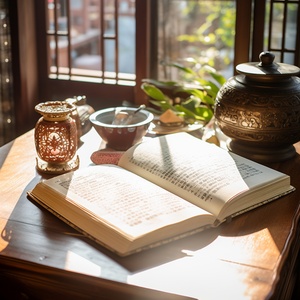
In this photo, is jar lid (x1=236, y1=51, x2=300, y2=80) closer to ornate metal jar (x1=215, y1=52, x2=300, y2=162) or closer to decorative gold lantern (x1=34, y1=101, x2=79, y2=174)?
ornate metal jar (x1=215, y1=52, x2=300, y2=162)

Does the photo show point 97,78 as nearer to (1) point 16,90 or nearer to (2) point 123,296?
(1) point 16,90

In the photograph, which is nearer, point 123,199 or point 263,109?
point 123,199

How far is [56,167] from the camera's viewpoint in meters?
1.45

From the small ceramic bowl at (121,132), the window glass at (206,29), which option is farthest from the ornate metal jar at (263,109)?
the window glass at (206,29)

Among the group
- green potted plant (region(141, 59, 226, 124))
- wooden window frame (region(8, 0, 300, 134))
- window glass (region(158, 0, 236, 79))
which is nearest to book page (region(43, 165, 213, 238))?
green potted plant (region(141, 59, 226, 124))

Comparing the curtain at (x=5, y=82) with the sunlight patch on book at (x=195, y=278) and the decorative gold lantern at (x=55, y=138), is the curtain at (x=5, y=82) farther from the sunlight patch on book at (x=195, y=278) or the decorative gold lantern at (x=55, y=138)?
the sunlight patch on book at (x=195, y=278)

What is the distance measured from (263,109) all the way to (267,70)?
10cm

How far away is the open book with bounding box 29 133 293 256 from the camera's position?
110 cm

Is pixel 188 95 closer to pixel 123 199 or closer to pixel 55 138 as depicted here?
pixel 55 138

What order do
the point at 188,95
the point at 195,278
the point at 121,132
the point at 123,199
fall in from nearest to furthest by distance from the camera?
1. the point at 195,278
2. the point at 123,199
3. the point at 121,132
4. the point at 188,95

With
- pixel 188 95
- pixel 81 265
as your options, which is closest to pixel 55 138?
pixel 81 265

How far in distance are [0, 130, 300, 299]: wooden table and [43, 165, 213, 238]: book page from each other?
49mm

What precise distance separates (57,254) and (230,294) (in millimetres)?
320

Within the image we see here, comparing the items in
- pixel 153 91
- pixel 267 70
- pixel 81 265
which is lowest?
pixel 81 265
